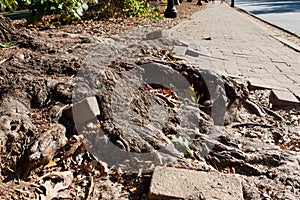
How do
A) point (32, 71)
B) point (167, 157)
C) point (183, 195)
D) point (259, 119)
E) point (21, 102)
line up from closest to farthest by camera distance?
point (183, 195) → point (167, 157) → point (21, 102) → point (32, 71) → point (259, 119)

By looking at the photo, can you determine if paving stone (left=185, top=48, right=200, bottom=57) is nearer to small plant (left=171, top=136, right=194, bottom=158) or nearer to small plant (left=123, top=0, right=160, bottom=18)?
small plant (left=171, top=136, right=194, bottom=158)

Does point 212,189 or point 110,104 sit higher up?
point 110,104

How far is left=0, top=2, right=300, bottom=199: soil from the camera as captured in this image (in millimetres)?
1861

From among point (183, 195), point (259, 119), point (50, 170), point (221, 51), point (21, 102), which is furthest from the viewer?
point (221, 51)

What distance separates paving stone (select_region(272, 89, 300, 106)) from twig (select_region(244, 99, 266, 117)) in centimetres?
36

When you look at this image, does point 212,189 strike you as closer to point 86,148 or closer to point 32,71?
point 86,148

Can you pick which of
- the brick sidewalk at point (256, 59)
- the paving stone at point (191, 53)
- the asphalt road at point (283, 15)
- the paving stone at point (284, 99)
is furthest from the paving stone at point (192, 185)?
the asphalt road at point (283, 15)

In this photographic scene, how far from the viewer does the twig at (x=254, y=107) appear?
306 cm

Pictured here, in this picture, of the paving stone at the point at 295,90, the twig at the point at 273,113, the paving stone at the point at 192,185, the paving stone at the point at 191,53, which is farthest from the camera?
the paving stone at the point at 191,53

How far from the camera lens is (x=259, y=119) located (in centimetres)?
297

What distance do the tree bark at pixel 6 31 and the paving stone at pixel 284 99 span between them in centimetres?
278

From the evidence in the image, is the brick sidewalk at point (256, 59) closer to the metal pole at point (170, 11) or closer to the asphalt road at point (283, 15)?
the metal pole at point (170, 11)

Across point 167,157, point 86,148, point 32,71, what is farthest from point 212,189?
point 32,71

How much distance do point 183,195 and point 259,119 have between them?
1562mm
